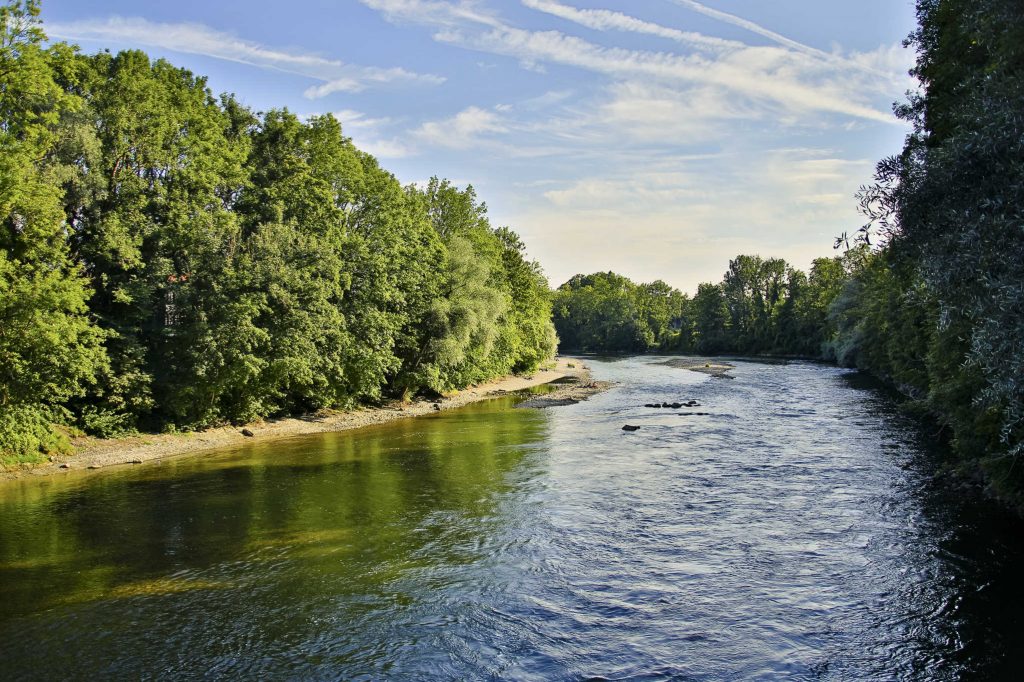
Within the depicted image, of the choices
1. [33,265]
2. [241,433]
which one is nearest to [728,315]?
[241,433]

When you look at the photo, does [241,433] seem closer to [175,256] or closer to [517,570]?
[175,256]

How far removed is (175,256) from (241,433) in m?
9.66

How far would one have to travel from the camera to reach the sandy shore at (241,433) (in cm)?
2714

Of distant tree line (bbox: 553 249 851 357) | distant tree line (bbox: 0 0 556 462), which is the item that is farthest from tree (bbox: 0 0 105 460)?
distant tree line (bbox: 553 249 851 357)

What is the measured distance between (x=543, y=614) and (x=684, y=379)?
59.9 m

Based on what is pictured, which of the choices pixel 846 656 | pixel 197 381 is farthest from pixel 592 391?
pixel 846 656

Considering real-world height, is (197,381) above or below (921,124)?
below

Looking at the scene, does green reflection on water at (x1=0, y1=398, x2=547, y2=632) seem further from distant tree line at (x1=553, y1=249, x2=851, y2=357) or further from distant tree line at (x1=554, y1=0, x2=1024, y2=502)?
distant tree line at (x1=553, y1=249, x2=851, y2=357)

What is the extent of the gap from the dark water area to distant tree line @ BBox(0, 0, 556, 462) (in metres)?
5.24

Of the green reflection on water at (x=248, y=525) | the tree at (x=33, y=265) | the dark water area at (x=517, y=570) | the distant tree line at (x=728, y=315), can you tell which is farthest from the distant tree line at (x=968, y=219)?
the distant tree line at (x=728, y=315)

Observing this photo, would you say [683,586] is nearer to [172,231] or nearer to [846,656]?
[846,656]

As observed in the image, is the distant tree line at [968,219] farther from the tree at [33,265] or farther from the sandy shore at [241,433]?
the sandy shore at [241,433]

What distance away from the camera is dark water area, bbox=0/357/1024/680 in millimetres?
11578

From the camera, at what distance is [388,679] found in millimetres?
10977
